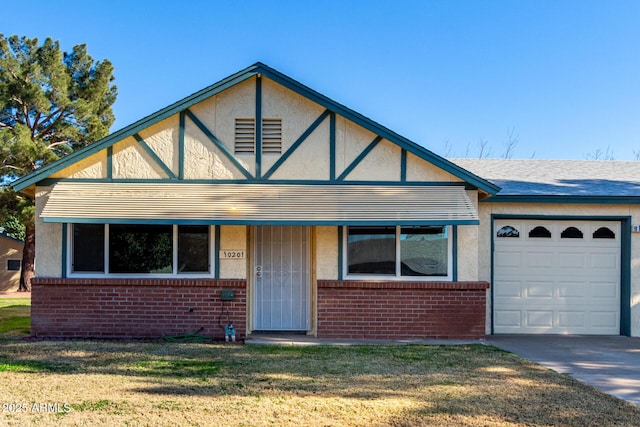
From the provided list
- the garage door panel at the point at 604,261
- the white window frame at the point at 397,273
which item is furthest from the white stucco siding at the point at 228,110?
the garage door panel at the point at 604,261

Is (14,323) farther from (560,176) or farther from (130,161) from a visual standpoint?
(560,176)

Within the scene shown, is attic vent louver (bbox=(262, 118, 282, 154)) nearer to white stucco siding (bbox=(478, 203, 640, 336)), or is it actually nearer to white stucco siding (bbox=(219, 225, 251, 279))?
white stucco siding (bbox=(219, 225, 251, 279))

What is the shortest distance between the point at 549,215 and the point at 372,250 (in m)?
3.93

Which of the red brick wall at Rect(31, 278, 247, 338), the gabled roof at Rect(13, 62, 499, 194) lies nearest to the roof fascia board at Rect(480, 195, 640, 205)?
the gabled roof at Rect(13, 62, 499, 194)

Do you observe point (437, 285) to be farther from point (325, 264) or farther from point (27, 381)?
point (27, 381)

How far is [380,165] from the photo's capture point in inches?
400

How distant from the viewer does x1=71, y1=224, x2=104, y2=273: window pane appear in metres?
9.98

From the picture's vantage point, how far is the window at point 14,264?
2930 centimetres

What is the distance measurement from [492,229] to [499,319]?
190 cm

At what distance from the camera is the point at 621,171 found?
43.7 feet

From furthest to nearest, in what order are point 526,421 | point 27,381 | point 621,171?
point 621,171 → point 27,381 → point 526,421

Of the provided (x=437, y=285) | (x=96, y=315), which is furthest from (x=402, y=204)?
(x=96, y=315)

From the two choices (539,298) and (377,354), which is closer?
(377,354)

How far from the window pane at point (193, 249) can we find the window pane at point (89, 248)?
149 cm
